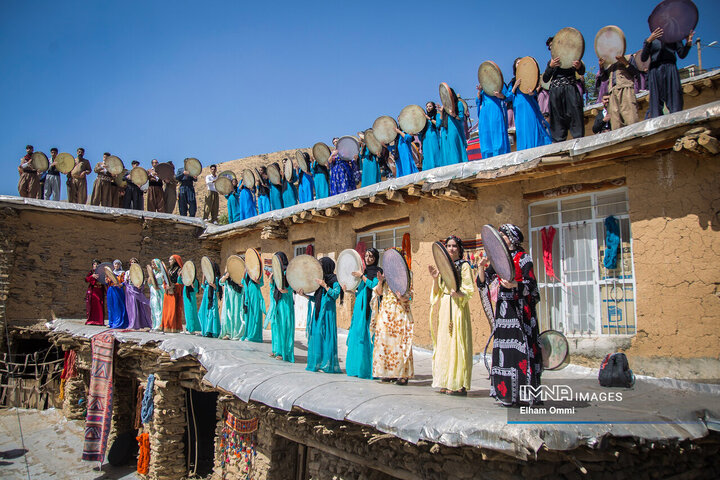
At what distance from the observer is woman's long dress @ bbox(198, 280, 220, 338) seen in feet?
31.8

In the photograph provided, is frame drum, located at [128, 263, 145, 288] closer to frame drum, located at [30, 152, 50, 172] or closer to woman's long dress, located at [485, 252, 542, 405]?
frame drum, located at [30, 152, 50, 172]

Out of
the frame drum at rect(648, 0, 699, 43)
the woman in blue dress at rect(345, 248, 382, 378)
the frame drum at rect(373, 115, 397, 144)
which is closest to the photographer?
the frame drum at rect(648, 0, 699, 43)

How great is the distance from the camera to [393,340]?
5613 millimetres

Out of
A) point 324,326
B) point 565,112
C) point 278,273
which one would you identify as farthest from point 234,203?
point 565,112

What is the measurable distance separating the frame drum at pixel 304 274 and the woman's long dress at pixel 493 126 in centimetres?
315

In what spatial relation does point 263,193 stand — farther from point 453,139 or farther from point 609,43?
point 609,43

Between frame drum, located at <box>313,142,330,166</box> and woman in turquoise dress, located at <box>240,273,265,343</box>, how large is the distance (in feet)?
11.3

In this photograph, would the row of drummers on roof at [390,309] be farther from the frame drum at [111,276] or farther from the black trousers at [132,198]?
the black trousers at [132,198]

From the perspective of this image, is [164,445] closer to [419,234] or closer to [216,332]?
[216,332]

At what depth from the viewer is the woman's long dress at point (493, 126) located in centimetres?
770

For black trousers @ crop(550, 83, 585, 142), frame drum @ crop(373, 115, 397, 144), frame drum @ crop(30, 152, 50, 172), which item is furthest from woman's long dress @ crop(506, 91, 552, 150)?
frame drum @ crop(30, 152, 50, 172)

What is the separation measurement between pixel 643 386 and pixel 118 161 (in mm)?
14071

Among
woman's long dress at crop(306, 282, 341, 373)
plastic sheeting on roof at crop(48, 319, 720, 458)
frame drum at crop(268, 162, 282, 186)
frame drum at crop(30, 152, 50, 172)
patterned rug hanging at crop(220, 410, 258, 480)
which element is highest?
frame drum at crop(30, 152, 50, 172)

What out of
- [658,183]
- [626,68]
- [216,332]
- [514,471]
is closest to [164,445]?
[216,332]
